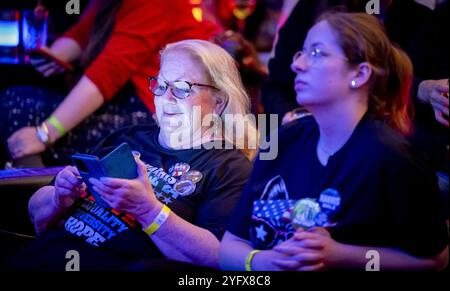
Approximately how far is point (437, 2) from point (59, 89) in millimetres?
1440

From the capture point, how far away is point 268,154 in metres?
1.70

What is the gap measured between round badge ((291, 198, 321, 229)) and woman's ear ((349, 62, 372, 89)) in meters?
0.28

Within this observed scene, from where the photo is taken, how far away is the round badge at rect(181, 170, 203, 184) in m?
1.85

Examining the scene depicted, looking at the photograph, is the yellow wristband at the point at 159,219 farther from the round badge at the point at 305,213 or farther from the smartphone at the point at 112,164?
the round badge at the point at 305,213

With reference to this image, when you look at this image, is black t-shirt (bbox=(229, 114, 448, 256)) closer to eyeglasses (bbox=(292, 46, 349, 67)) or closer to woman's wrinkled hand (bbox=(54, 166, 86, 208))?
eyeglasses (bbox=(292, 46, 349, 67))

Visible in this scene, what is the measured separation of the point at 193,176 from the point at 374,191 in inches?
21.3

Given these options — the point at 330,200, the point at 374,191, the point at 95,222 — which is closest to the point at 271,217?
the point at 330,200

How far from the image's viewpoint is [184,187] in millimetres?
1841

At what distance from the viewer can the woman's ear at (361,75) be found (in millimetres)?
1585

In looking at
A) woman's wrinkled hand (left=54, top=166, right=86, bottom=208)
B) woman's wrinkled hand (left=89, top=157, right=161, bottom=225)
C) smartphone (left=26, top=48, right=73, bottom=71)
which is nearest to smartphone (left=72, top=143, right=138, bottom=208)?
woman's wrinkled hand (left=89, top=157, right=161, bottom=225)

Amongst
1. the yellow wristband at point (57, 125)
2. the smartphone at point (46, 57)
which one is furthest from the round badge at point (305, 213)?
the smartphone at point (46, 57)

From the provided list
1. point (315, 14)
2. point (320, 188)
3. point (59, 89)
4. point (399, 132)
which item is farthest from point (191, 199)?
point (59, 89)

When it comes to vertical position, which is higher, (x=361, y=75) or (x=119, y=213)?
(x=361, y=75)

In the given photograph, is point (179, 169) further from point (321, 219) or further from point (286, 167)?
point (321, 219)
